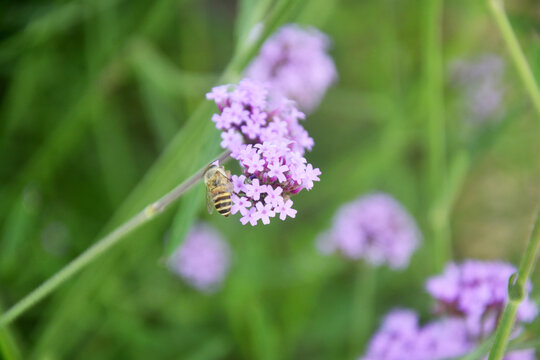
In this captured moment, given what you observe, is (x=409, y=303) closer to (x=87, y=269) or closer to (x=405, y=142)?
(x=405, y=142)

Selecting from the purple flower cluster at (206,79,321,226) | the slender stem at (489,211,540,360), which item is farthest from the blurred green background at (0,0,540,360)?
the slender stem at (489,211,540,360)

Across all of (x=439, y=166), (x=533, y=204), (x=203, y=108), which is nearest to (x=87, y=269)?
(x=203, y=108)

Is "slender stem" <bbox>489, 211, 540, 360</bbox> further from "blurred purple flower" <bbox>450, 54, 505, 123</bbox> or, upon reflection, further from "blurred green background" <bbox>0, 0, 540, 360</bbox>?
"blurred purple flower" <bbox>450, 54, 505, 123</bbox>

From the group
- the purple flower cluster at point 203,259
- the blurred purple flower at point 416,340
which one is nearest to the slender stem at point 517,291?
the blurred purple flower at point 416,340

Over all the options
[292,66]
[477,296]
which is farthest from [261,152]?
[292,66]

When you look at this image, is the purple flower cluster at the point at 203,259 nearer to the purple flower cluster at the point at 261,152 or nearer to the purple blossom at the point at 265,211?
the purple flower cluster at the point at 261,152

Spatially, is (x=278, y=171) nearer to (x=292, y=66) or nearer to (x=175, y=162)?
(x=175, y=162)
